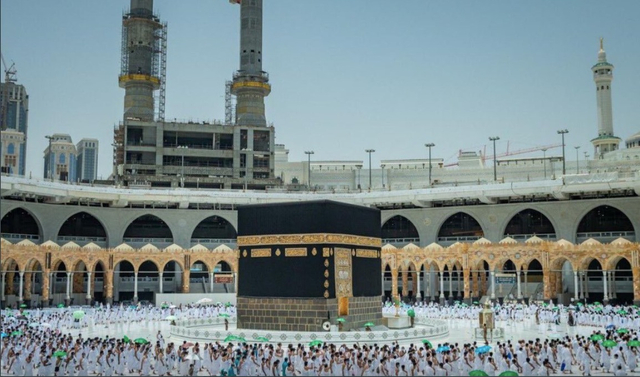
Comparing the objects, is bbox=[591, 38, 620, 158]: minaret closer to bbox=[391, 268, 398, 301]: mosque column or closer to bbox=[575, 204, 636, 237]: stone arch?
bbox=[575, 204, 636, 237]: stone arch

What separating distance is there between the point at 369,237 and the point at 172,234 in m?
27.9

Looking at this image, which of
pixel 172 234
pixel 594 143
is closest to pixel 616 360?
pixel 172 234

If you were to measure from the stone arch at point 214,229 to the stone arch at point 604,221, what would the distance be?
26.5 meters

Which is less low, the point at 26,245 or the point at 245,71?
the point at 245,71

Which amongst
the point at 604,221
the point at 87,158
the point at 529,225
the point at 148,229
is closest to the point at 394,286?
the point at 529,225

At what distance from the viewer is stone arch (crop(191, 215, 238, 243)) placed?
54500mm

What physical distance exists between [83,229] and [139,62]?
64.7ft

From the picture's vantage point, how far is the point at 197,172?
61125 mm

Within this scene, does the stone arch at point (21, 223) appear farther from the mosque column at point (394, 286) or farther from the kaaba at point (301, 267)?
the kaaba at point (301, 267)

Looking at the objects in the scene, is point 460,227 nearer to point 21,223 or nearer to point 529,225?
point 529,225

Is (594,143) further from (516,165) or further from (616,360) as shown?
(616,360)

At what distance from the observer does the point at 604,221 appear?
151 ft

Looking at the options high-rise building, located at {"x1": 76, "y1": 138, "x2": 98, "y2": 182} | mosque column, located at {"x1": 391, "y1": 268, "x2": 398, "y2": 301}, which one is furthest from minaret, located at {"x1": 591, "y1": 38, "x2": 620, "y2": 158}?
high-rise building, located at {"x1": 76, "y1": 138, "x2": 98, "y2": 182}

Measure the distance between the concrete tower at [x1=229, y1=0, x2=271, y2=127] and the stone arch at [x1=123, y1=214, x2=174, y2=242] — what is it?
571 inches
